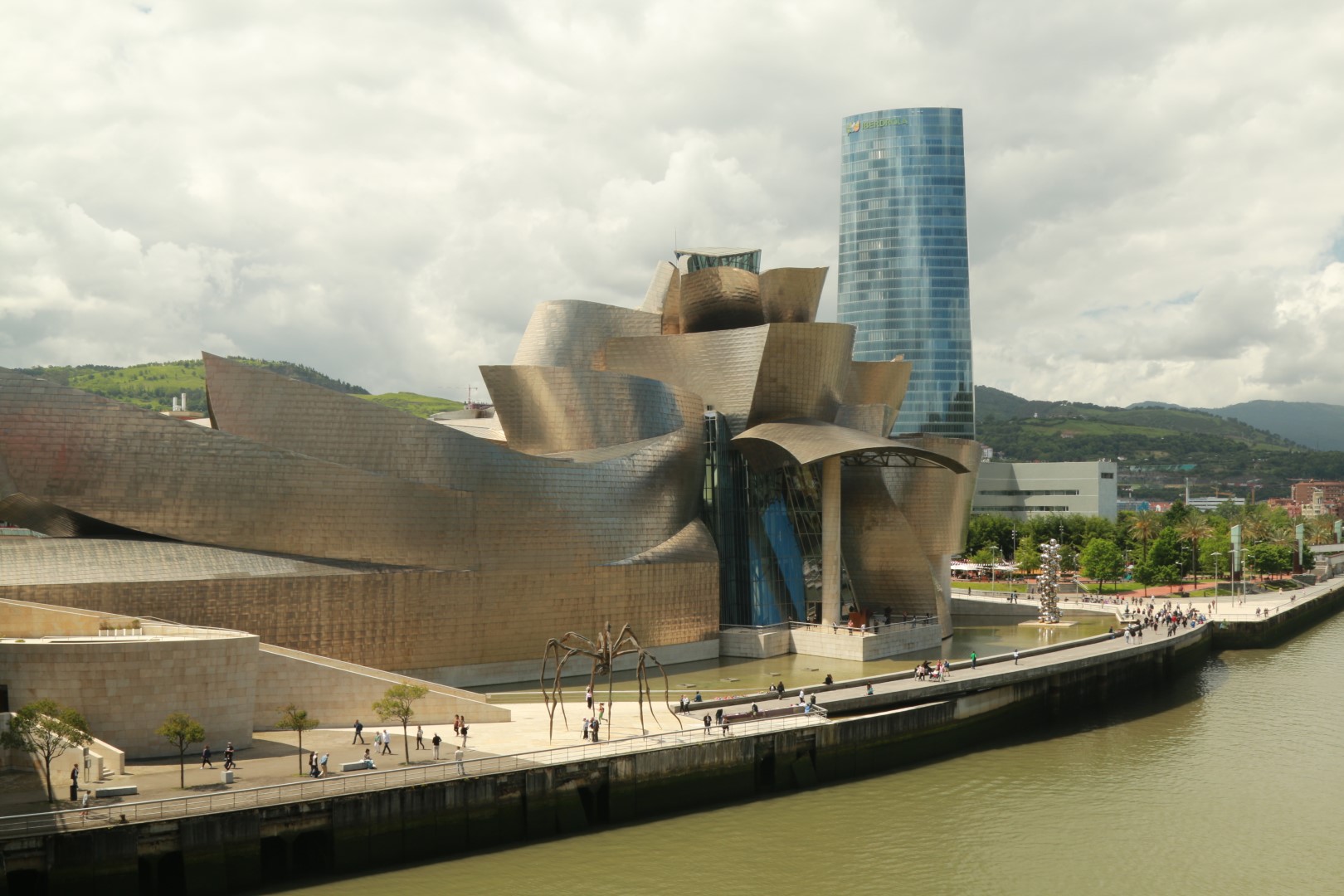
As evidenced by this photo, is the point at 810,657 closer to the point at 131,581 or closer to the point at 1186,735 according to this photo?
the point at 1186,735

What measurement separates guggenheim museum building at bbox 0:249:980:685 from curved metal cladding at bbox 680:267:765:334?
4.4 inches

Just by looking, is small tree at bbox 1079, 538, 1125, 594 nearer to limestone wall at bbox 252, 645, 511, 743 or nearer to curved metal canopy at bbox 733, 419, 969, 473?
curved metal canopy at bbox 733, 419, 969, 473

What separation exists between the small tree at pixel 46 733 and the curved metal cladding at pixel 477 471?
10985 mm

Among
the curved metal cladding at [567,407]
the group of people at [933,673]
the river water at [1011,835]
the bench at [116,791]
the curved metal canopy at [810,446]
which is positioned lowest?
the river water at [1011,835]

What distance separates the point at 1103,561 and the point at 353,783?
Result: 6220 cm

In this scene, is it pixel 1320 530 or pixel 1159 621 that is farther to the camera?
pixel 1320 530

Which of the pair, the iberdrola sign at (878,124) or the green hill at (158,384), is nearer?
the iberdrola sign at (878,124)

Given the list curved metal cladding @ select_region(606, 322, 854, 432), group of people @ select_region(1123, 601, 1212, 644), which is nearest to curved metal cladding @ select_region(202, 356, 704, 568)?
curved metal cladding @ select_region(606, 322, 854, 432)

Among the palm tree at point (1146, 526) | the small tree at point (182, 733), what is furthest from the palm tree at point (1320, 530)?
the small tree at point (182, 733)

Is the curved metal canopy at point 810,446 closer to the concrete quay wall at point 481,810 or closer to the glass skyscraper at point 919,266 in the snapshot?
the concrete quay wall at point 481,810

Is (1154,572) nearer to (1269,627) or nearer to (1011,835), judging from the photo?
(1269,627)

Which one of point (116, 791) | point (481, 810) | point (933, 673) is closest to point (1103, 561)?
point (933, 673)

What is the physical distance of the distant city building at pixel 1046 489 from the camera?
109m

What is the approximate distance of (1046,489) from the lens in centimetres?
11175
